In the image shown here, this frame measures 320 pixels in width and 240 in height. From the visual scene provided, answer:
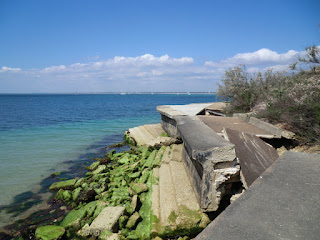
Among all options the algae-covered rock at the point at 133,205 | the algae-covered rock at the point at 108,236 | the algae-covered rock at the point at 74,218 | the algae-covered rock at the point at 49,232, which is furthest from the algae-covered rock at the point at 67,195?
the algae-covered rock at the point at 108,236

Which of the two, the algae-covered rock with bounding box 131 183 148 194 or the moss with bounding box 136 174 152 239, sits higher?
the algae-covered rock with bounding box 131 183 148 194

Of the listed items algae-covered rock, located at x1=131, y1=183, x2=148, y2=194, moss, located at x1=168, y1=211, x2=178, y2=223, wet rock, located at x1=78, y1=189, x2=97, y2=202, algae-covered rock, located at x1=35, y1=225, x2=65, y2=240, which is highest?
moss, located at x1=168, y1=211, x2=178, y2=223

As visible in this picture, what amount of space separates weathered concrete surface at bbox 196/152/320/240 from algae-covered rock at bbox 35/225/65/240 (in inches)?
129

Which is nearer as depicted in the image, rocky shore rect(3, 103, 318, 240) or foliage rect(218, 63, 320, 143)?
rocky shore rect(3, 103, 318, 240)

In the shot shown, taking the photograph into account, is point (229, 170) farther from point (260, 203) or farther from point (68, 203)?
point (68, 203)

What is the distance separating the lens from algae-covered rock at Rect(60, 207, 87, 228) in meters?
4.22

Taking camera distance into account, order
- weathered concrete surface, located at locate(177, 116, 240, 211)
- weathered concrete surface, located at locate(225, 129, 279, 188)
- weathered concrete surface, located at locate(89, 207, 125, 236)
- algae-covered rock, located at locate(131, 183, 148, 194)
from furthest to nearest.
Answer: algae-covered rock, located at locate(131, 183, 148, 194), weathered concrete surface, located at locate(89, 207, 125, 236), weathered concrete surface, located at locate(225, 129, 279, 188), weathered concrete surface, located at locate(177, 116, 240, 211)

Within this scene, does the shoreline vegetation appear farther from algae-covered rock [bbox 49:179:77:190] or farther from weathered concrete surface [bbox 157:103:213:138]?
algae-covered rock [bbox 49:179:77:190]

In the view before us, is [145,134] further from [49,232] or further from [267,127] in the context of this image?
[49,232]

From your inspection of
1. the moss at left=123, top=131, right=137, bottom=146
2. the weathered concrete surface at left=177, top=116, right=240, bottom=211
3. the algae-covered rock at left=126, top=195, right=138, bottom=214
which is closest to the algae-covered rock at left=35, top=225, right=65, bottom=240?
the algae-covered rock at left=126, top=195, right=138, bottom=214

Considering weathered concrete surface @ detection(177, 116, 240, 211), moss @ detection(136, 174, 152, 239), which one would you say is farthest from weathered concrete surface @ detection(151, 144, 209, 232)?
weathered concrete surface @ detection(177, 116, 240, 211)

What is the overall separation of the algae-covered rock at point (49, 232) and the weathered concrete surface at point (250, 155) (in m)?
3.30

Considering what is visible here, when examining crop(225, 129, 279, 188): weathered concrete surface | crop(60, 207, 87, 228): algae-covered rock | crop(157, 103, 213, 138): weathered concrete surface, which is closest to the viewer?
crop(225, 129, 279, 188): weathered concrete surface

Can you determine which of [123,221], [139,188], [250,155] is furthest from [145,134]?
[250,155]
